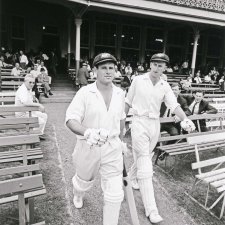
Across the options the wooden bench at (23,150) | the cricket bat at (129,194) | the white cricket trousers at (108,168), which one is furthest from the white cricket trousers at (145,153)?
the wooden bench at (23,150)

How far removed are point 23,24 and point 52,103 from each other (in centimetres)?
710

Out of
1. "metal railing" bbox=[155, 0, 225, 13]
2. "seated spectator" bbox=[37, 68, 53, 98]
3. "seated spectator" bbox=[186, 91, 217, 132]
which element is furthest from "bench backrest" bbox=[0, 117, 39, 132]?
"metal railing" bbox=[155, 0, 225, 13]

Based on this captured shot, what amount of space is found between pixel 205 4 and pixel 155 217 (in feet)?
49.4

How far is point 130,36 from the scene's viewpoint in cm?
1867

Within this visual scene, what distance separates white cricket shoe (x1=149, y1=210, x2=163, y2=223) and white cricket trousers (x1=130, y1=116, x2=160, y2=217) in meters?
0.04

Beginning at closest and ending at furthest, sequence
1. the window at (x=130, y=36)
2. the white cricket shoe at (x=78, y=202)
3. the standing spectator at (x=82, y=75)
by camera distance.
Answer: the white cricket shoe at (x=78, y=202)
the standing spectator at (x=82, y=75)
the window at (x=130, y=36)

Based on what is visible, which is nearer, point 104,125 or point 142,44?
point 104,125

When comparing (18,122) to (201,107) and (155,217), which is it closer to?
(155,217)

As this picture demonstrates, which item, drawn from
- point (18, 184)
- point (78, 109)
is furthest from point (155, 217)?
point (18, 184)

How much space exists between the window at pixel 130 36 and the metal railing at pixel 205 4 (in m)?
4.52

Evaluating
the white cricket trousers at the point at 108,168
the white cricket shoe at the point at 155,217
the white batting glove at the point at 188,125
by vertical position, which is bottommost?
the white cricket shoe at the point at 155,217

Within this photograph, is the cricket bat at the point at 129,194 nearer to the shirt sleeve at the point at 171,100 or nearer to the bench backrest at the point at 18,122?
the shirt sleeve at the point at 171,100

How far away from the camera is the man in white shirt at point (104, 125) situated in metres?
2.66

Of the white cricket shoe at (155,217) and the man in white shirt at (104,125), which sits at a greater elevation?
the man in white shirt at (104,125)
